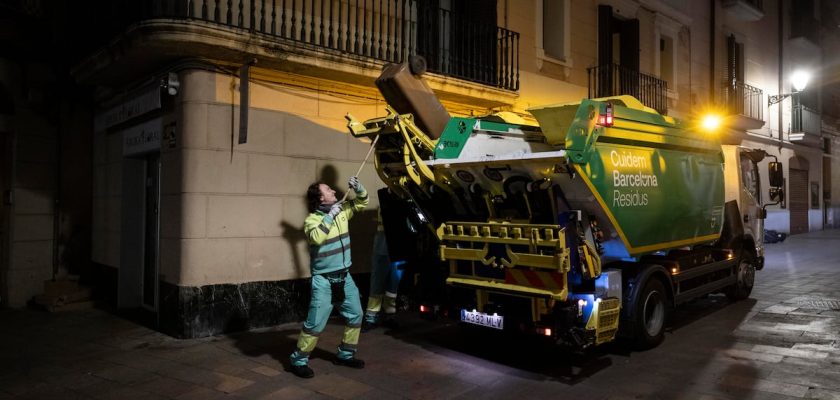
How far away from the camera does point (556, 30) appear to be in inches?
467

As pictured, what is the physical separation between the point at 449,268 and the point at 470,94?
153 inches

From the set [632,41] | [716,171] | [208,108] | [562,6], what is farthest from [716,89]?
[208,108]

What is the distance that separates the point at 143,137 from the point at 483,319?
5.12 meters

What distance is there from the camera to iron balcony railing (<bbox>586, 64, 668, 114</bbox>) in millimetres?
12523

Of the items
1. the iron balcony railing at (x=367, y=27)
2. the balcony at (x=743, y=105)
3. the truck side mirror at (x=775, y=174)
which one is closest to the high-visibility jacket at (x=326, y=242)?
the iron balcony railing at (x=367, y=27)

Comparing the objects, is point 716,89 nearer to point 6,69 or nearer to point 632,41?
point 632,41

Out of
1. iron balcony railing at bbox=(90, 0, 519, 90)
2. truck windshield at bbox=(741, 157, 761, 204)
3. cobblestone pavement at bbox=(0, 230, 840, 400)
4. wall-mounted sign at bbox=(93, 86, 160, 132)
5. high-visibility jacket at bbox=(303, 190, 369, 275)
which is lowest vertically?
cobblestone pavement at bbox=(0, 230, 840, 400)

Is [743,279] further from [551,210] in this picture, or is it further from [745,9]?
[745,9]

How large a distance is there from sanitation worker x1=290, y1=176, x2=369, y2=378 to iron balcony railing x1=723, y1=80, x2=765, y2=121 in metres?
14.9

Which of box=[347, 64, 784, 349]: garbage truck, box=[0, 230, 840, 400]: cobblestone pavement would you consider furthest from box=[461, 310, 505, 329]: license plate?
box=[0, 230, 840, 400]: cobblestone pavement

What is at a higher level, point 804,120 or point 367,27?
point 804,120

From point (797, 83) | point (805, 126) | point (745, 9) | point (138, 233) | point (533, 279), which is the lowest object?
point (533, 279)

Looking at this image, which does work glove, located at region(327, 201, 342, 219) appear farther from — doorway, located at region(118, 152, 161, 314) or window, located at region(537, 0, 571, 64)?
window, located at region(537, 0, 571, 64)

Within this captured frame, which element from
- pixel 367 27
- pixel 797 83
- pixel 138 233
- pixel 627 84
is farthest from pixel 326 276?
pixel 797 83
